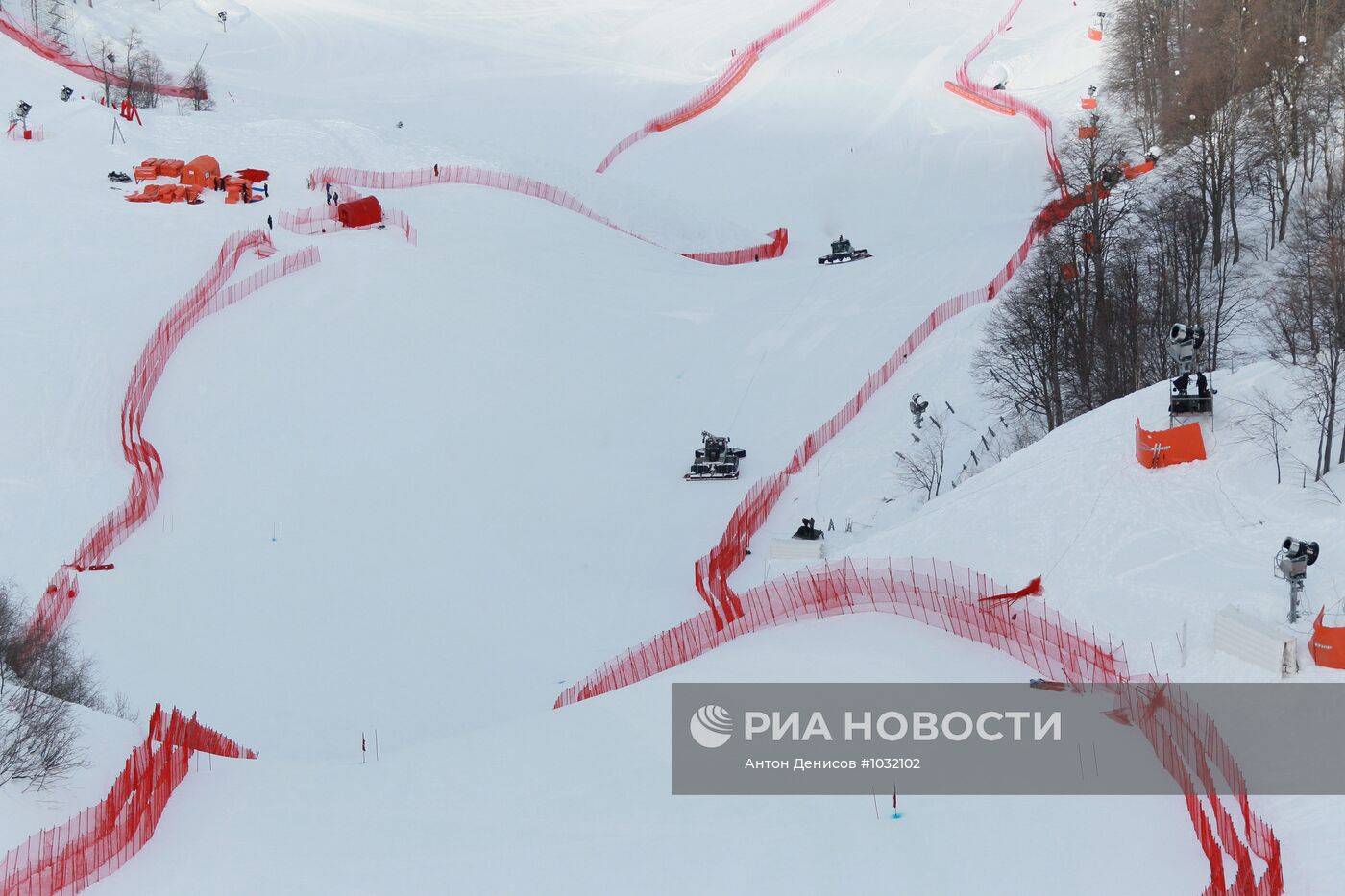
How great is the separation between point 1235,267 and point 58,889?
2990 centimetres

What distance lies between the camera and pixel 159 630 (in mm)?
28234

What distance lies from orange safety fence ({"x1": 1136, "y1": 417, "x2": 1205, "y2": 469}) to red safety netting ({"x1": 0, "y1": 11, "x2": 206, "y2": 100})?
46330mm

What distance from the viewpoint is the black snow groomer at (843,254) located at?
48906 millimetres

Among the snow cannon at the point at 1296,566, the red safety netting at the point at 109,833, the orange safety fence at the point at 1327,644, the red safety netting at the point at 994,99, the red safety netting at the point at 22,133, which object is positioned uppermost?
the red safety netting at the point at 994,99

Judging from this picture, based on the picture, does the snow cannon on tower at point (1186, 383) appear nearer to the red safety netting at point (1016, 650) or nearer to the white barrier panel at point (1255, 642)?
the red safety netting at point (1016, 650)

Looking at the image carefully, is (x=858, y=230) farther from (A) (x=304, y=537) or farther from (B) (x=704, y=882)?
(B) (x=704, y=882)

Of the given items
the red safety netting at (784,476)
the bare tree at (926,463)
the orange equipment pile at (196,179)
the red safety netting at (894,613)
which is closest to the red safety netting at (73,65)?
the orange equipment pile at (196,179)

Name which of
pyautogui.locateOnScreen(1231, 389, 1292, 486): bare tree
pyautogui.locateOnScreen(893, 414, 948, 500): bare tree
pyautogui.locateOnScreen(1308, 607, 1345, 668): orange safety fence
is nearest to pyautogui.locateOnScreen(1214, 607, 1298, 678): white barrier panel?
pyautogui.locateOnScreen(1308, 607, 1345, 668): orange safety fence

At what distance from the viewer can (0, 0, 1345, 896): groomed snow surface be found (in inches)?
747

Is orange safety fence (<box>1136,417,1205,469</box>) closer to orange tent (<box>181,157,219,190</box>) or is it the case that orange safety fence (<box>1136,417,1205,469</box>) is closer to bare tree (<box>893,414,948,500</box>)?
bare tree (<box>893,414,948,500</box>)

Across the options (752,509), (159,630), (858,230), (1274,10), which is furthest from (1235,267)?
(159,630)

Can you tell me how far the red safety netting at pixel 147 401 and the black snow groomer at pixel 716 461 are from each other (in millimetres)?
11249

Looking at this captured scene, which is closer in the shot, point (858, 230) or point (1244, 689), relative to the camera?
point (1244, 689)

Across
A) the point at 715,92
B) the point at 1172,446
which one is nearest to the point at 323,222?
the point at 715,92
